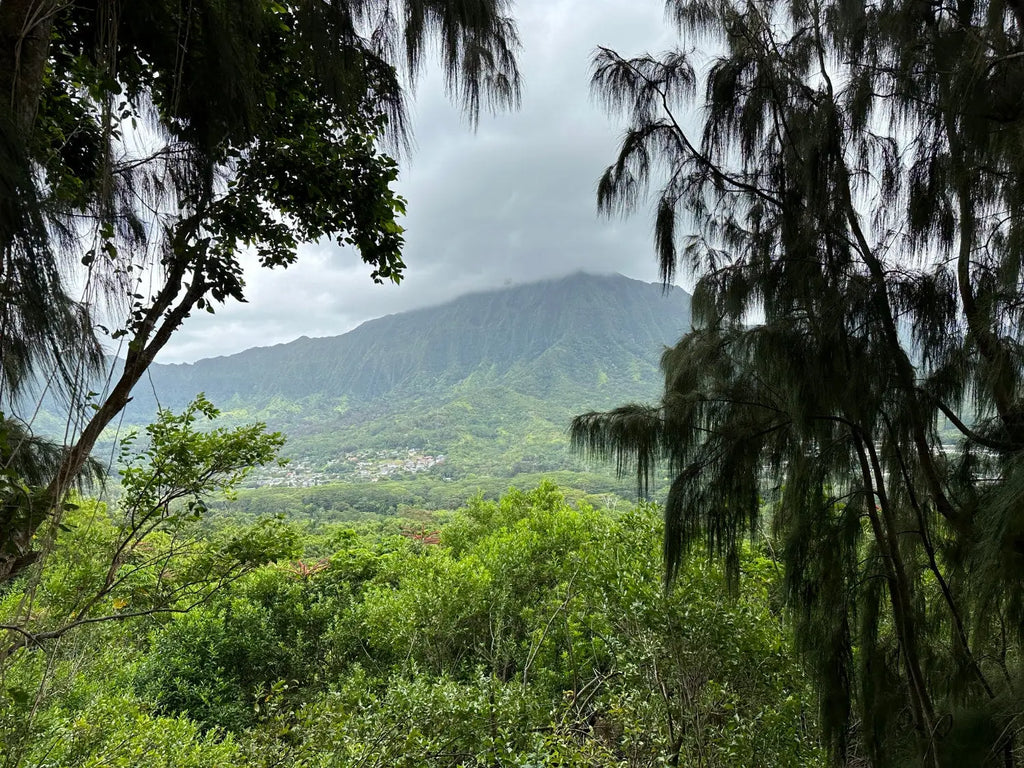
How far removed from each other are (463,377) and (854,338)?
10281 centimetres

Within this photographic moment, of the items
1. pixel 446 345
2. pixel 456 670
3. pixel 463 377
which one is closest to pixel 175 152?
pixel 456 670

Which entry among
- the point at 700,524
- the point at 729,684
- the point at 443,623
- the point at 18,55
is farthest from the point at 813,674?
the point at 443,623

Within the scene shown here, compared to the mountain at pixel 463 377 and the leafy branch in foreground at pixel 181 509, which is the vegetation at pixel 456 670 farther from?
the mountain at pixel 463 377

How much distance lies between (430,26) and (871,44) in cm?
176

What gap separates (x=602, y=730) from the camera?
367cm

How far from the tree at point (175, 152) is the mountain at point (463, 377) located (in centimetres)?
3118

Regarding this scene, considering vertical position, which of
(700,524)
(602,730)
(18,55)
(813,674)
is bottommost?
(602,730)

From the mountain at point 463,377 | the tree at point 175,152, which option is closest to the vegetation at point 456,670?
the tree at point 175,152

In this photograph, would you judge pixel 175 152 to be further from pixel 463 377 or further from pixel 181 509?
pixel 463 377

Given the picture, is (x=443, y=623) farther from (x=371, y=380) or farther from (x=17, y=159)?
(x=371, y=380)

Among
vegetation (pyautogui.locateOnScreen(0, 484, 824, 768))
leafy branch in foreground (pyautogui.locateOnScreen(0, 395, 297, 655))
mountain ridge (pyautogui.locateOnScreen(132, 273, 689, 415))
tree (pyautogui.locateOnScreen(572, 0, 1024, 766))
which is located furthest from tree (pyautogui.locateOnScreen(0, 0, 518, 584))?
mountain ridge (pyautogui.locateOnScreen(132, 273, 689, 415))

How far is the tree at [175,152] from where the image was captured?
74cm

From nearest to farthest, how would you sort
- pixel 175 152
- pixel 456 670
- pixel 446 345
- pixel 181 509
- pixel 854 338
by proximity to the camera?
pixel 175 152 < pixel 854 338 < pixel 181 509 < pixel 456 670 < pixel 446 345

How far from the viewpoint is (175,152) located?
124 cm
